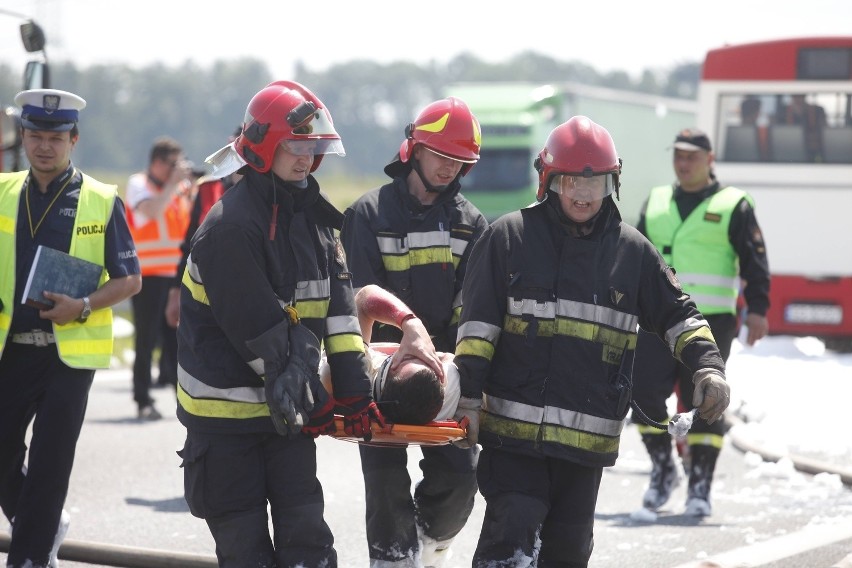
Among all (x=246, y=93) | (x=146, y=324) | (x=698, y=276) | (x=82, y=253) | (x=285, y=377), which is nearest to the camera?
(x=285, y=377)

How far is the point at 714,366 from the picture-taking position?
5422 mm

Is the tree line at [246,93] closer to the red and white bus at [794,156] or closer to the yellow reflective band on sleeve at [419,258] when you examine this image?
the red and white bus at [794,156]

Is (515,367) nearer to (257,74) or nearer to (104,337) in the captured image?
(104,337)

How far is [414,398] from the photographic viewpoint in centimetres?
527

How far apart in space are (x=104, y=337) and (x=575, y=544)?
2.40m

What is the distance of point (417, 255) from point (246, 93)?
162 meters

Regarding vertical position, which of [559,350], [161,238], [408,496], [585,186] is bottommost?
[161,238]

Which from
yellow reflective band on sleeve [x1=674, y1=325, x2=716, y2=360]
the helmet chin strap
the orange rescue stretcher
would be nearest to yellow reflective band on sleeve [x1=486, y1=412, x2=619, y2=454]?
the orange rescue stretcher

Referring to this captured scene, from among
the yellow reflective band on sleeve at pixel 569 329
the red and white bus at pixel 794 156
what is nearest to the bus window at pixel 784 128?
the red and white bus at pixel 794 156

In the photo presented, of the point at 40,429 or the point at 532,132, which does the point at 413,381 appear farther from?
the point at 532,132

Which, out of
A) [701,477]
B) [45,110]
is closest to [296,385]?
[45,110]

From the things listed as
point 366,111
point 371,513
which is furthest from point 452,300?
point 366,111

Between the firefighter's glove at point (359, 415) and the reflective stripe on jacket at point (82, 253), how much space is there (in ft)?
5.42

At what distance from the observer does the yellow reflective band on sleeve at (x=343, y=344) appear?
17.3 ft
